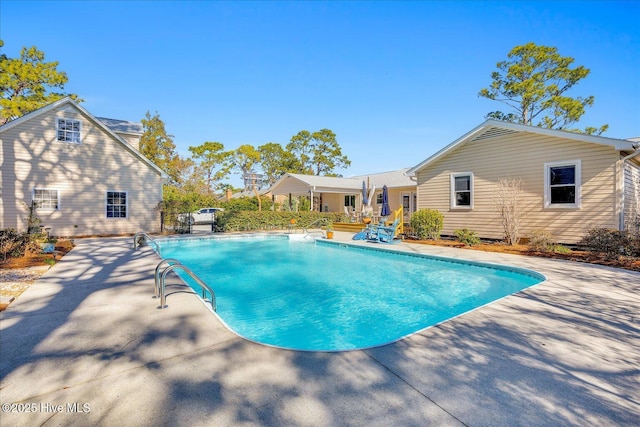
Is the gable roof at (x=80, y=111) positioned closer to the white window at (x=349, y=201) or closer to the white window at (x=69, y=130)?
the white window at (x=69, y=130)

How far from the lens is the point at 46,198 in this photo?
47.8ft

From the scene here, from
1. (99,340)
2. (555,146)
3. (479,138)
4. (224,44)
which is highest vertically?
(224,44)

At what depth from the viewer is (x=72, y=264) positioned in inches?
316

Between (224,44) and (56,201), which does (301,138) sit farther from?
(56,201)

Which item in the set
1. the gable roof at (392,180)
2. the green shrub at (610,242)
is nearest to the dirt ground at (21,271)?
the green shrub at (610,242)

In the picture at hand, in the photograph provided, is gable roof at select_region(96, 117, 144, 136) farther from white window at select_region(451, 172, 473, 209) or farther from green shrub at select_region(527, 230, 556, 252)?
green shrub at select_region(527, 230, 556, 252)

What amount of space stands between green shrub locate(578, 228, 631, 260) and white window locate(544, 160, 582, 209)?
6.52 feet

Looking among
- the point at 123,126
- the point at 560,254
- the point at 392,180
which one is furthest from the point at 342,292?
the point at 123,126

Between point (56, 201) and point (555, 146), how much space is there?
22180 millimetres

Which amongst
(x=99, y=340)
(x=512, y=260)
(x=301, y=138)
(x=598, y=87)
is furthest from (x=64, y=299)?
(x=301, y=138)

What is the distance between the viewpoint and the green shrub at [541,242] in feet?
33.0

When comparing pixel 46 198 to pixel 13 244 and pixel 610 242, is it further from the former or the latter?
pixel 610 242

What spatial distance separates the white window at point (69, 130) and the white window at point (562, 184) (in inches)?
845

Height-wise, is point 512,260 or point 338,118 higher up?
point 338,118
